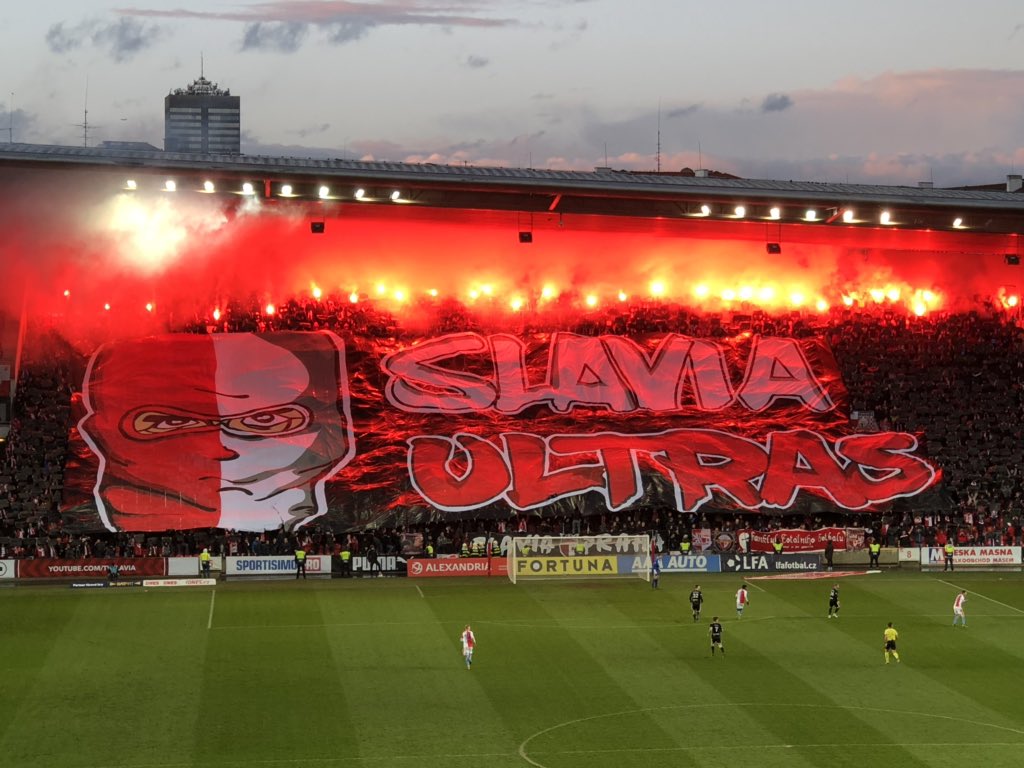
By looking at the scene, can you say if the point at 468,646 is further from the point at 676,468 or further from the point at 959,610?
the point at 676,468

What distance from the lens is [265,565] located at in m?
52.8

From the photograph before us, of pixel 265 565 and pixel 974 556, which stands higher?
pixel 974 556

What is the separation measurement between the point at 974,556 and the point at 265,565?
24884mm

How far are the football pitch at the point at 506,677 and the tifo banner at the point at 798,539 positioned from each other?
428 cm

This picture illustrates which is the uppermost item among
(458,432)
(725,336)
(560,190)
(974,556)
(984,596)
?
(560,190)

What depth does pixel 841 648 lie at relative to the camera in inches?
1603

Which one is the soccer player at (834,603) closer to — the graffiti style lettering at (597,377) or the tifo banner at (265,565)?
the tifo banner at (265,565)

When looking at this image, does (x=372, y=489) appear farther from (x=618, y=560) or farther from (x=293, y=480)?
(x=618, y=560)

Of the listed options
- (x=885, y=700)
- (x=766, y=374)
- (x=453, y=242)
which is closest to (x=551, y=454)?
(x=766, y=374)

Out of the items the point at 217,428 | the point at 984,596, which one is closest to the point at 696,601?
the point at 984,596

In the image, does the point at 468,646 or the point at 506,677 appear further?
the point at 468,646

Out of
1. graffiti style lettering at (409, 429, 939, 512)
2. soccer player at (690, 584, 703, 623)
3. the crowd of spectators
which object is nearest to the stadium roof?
the crowd of spectators

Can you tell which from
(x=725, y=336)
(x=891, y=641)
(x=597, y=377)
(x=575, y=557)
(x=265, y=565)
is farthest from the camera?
(x=725, y=336)

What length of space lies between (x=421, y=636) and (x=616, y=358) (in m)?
27.2
